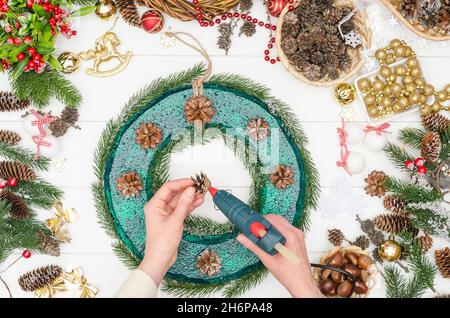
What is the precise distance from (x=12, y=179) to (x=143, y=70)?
48 centimetres

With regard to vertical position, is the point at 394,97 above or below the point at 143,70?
below

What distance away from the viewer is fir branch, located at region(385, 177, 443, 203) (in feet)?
4.20

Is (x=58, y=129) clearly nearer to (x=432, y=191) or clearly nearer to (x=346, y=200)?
(x=346, y=200)

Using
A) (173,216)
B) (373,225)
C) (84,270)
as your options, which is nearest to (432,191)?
(373,225)

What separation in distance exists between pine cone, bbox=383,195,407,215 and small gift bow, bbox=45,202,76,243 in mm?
910

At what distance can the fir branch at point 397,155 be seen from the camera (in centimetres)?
132

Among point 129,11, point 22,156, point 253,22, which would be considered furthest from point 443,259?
point 22,156

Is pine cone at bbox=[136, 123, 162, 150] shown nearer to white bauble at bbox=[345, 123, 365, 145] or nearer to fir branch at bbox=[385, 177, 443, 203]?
white bauble at bbox=[345, 123, 365, 145]

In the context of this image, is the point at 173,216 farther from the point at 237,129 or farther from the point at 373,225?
the point at 373,225

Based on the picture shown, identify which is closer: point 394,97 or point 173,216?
point 173,216

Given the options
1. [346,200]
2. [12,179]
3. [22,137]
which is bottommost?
[346,200]

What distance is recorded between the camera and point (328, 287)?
1.26 m

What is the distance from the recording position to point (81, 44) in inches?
53.5

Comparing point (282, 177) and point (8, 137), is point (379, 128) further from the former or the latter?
point (8, 137)
